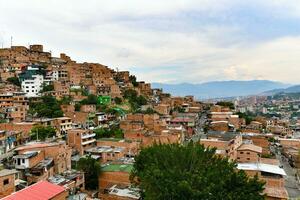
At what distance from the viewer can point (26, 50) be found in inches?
2480

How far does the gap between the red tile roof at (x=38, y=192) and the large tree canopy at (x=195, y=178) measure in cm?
435

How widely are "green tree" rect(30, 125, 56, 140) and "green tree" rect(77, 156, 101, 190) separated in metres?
8.34

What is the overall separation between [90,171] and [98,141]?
823cm

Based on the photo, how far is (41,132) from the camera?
3127cm

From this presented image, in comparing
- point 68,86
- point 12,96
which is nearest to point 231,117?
point 68,86

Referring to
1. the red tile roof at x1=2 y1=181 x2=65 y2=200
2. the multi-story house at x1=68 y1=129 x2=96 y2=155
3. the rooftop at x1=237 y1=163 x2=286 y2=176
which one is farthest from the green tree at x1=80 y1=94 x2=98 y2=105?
the red tile roof at x1=2 y1=181 x2=65 y2=200

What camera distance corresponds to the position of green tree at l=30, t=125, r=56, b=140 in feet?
101

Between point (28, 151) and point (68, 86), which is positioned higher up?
Result: point (68, 86)

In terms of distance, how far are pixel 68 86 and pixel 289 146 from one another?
1272 inches

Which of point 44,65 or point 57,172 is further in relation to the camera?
point 44,65

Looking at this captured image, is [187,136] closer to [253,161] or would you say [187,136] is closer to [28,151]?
[253,161]

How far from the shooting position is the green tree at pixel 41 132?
3084 centimetres

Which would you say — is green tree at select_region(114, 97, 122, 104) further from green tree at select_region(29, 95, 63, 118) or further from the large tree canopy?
the large tree canopy

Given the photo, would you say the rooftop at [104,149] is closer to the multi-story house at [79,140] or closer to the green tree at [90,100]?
the multi-story house at [79,140]
